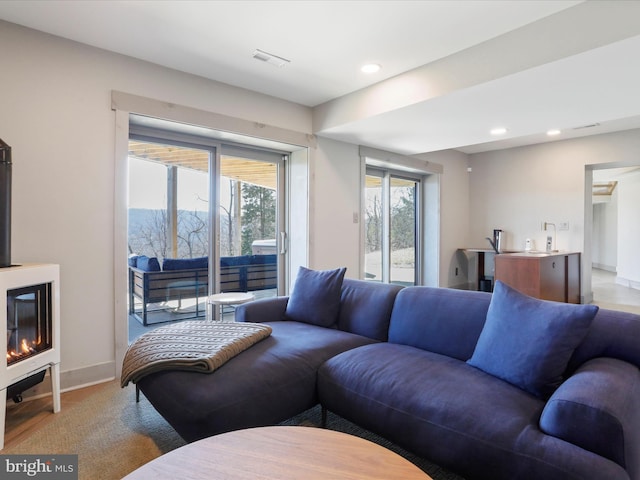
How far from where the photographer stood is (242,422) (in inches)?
63.0

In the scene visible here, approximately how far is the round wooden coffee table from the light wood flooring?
1.62m

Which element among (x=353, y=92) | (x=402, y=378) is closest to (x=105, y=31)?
(x=353, y=92)

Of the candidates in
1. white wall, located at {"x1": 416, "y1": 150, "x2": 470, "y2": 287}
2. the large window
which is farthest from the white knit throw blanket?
white wall, located at {"x1": 416, "y1": 150, "x2": 470, "y2": 287}

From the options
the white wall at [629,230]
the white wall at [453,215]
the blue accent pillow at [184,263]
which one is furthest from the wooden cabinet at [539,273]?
the blue accent pillow at [184,263]

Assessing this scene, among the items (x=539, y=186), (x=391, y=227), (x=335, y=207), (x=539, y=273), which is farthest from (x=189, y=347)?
(x=539, y=186)

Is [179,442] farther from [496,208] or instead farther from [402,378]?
[496,208]

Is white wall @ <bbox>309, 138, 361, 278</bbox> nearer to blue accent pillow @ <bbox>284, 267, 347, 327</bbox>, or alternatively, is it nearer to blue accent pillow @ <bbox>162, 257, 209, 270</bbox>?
blue accent pillow @ <bbox>162, 257, 209, 270</bbox>

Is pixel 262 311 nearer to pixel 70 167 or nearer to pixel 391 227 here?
pixel 70 167

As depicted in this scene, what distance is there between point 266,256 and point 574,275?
4.52 meters

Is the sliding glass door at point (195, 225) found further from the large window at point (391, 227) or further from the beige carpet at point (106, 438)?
the large window at point (391, 227)

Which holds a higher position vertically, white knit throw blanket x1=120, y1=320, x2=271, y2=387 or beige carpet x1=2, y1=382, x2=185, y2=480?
white knit throw blanket x1=120, y1=320, x2=271, y2=387

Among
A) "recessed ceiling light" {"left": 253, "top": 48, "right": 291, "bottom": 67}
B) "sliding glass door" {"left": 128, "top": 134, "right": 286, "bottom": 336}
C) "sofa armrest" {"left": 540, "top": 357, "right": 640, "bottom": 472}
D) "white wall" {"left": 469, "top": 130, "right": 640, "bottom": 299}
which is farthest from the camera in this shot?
"white wall" {"left": 469, "top": 130, "right": 640, "bottom": 299}

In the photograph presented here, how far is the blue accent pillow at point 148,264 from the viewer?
332cm

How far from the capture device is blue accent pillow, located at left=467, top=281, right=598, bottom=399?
1455 millimetres
